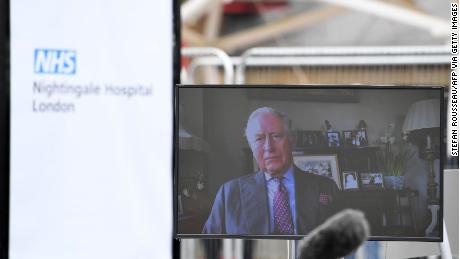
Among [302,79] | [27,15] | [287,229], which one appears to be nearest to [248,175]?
[287,229]

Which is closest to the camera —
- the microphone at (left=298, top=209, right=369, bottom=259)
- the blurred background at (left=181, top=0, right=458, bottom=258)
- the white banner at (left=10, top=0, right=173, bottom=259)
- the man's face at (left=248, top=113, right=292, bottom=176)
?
the microphone at (left=298, top=209, right=369, bottom=259)

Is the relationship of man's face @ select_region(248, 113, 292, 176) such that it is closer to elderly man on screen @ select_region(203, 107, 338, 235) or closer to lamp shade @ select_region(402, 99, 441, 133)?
elderly man on screen @ select_region(203, 107, 338, 235)

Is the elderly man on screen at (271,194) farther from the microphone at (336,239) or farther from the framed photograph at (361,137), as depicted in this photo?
the microphone at (336,239)

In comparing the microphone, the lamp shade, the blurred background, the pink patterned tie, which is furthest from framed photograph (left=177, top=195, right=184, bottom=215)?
the microphone

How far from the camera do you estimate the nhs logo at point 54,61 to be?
2740mm

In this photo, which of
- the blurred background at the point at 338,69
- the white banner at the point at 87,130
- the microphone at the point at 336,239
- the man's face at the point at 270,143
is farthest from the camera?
the white banner at the point at 87,130

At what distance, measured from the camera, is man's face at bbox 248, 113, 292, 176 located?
197 cm

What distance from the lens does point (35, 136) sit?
2.72 metres

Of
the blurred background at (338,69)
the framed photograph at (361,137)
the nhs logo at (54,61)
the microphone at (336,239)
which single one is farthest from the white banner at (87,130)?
the microphone at (336,239)

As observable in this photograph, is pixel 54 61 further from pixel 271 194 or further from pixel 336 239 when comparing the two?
pixel 336 239

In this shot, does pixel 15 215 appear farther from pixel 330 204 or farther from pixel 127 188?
pixel 330 204

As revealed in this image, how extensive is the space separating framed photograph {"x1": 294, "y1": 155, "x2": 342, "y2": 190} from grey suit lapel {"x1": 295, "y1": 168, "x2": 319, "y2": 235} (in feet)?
0.07

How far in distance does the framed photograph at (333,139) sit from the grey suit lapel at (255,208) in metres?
0.22

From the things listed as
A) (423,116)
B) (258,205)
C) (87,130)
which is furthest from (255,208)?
(87,130)
